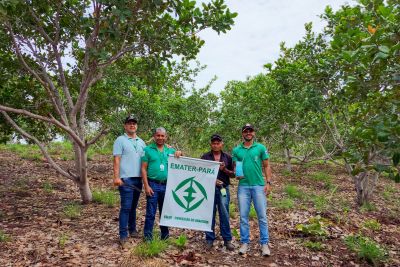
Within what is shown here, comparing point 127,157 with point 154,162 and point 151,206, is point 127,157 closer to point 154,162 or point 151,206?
point 154,162

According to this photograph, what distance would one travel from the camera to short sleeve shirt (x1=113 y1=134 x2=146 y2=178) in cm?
647

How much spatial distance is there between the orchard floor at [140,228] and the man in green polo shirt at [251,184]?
1.39ft

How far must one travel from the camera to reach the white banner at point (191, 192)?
6703 mm

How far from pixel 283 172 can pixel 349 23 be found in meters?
14.8

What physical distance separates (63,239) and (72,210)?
1.96 m

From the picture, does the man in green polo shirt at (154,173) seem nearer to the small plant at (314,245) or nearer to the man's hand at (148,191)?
the man's hand at (148,191)

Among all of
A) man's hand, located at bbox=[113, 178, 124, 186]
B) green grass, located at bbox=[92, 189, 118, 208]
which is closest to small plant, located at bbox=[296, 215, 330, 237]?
man's hand, located at bbox=[113, 178, 124, 186]

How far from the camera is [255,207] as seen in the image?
651 centimetres

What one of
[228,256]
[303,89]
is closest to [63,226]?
[228,256]

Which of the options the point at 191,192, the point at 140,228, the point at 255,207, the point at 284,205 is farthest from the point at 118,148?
the point at 284,205

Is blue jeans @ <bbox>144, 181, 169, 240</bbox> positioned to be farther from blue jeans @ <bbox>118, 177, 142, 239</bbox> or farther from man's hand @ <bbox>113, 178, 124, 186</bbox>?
man's hand @ <bbox>113, 178, 124, 186</bbox>

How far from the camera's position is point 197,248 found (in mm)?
6906

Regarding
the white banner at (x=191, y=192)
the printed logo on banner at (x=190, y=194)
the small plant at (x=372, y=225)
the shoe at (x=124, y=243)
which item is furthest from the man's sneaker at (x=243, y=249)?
the small plant at (x=372, y=225)

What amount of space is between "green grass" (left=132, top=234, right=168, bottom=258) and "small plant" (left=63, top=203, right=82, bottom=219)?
9.59 ft
